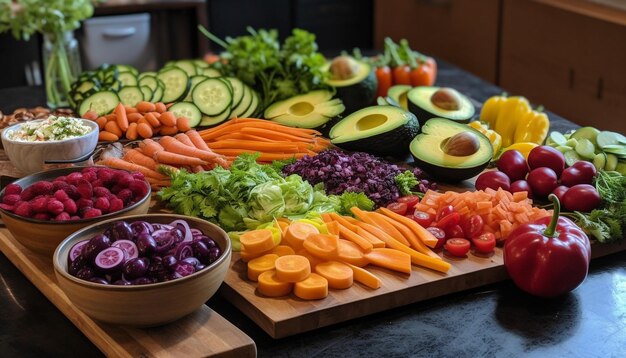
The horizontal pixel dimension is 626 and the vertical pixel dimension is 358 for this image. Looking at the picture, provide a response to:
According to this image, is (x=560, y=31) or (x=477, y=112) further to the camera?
(x=560, y=31)

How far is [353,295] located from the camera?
8.00ft

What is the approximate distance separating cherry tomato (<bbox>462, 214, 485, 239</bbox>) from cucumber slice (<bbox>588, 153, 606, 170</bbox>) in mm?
695

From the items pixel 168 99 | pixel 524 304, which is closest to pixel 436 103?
pixel 168 99

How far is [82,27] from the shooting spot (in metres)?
6.36

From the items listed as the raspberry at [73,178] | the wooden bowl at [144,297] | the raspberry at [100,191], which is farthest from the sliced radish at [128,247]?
the raspberry at [73,178]

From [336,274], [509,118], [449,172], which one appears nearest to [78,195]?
[336,274]

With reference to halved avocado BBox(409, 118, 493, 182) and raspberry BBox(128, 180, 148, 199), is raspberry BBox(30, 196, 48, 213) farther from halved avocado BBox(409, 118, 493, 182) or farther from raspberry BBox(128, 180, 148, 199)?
halved avocado BBox(409, 118, 493, 182)

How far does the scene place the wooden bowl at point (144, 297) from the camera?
83.4 inches

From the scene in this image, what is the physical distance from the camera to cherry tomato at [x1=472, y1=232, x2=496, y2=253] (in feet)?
8.78

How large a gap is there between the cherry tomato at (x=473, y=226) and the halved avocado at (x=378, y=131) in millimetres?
714

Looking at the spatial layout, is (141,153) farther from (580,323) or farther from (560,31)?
(560,31)

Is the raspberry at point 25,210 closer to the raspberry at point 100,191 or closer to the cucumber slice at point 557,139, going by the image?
the raspberry at point 100,191

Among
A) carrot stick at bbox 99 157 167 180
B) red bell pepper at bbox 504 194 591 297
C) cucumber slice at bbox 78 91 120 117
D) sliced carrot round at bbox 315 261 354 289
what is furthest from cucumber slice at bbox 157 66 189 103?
red bell pepper at bbox 504 194 591 297

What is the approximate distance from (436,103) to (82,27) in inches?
137
